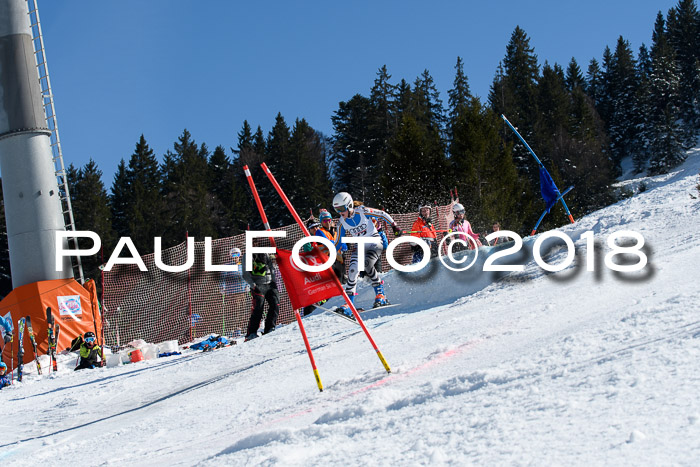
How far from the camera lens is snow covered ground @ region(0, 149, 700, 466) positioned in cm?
288

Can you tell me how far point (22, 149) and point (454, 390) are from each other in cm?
1940

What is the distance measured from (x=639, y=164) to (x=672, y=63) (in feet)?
58.6

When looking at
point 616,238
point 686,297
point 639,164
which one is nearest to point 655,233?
point 616,238

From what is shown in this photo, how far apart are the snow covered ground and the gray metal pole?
10251 millimetres

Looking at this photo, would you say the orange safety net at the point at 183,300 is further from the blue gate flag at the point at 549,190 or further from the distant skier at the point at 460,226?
the blue gate flag at the point at 549,190

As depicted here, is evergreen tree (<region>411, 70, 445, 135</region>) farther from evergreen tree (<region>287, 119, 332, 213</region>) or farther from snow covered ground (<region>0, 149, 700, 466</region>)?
snow covered ground (<region>0, 149, 700, 466</region>)

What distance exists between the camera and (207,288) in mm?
17469

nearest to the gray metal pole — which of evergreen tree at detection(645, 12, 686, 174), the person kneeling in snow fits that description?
the person kneeling in snow

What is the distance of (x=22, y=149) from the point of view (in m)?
19.5

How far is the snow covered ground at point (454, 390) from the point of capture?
2.88 metres

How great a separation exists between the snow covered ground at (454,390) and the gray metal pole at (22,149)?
10.3m

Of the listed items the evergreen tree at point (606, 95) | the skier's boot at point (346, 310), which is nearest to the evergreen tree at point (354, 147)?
the evergreen tree at point (606, 95)

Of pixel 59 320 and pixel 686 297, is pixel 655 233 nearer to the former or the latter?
pixel 686 297

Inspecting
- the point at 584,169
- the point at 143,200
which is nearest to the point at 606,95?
the point at 584,169
